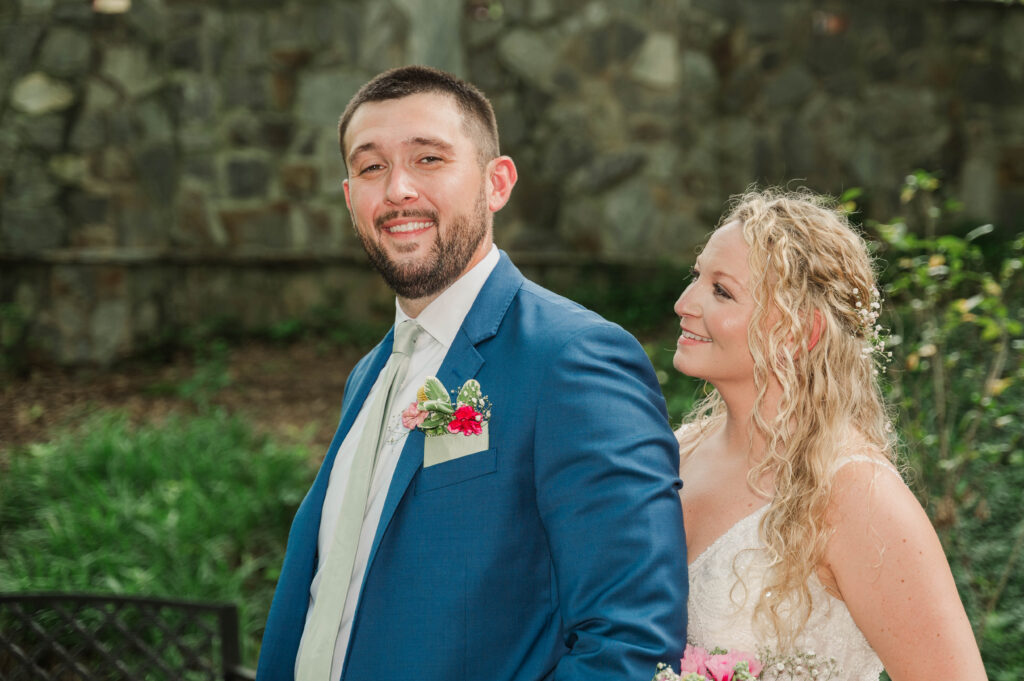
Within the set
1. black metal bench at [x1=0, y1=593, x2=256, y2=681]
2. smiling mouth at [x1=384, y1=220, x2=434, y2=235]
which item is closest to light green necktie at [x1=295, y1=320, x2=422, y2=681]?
smiling mouth at [x1=384, y1=220, x2=434, y2=235]

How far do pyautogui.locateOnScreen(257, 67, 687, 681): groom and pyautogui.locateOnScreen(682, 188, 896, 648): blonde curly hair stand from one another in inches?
14.6

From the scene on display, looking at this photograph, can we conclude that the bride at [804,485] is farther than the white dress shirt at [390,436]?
No

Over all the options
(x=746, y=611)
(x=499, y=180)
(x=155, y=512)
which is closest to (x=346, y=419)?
(x=499, y=180)

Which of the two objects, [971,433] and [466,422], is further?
[971,433]

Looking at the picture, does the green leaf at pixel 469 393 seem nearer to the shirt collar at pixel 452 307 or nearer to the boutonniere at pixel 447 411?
the boutonniere at pixel 447 411

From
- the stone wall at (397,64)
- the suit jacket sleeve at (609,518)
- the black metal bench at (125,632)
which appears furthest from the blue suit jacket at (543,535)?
the stone wall at (397,64)

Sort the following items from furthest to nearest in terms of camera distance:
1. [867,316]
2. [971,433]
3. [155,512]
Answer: [155,512] → [971,433] → [867,316]

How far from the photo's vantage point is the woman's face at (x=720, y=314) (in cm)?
228

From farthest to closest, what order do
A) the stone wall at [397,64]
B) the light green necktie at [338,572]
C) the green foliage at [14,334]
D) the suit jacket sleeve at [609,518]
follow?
the stone wall at [397,64], the green foliage at [14,334], the light green necktie at [338,572], the suit jacket sleeve at [609,518]

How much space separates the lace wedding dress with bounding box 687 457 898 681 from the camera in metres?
2.16

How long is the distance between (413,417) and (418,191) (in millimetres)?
532

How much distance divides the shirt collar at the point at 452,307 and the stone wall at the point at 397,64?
5.33 m

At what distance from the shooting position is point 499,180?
2416 millimetres

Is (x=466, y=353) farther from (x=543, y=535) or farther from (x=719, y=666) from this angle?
(x=719, y=666)
